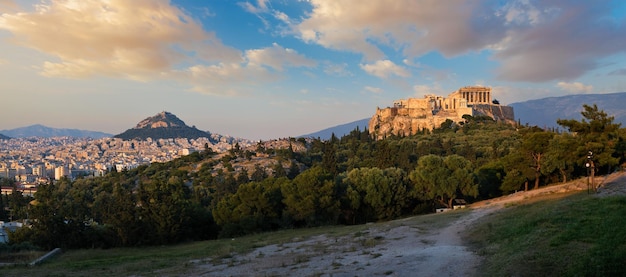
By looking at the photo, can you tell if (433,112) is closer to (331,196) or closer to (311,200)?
(331,196)

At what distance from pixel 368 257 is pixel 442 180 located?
985 inches

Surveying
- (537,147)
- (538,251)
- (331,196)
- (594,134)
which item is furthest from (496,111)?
(538,251)

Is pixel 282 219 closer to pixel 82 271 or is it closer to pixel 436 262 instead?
pixel 82 271

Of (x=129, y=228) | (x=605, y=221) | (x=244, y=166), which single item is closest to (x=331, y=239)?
(x=605, y=221)

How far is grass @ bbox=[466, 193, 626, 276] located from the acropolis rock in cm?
10145

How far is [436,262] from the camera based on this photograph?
1265 centimetres

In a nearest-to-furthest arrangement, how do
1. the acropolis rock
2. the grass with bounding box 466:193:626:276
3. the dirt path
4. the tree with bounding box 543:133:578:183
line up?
the grass with bounding box 466:193:626:276, the dirt path, the tree with bounding box 543:133:578:183, the acropolis rock

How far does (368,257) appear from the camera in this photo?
49.3 feet

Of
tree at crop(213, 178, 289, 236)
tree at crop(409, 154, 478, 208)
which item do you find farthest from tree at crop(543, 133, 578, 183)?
tree at crop(213, 178, 289, 236)

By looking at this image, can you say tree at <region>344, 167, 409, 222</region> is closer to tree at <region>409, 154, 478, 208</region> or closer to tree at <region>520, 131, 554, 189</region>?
tree at <region>409, 154, 478, 208</region>

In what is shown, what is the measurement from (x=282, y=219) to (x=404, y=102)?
119 meters

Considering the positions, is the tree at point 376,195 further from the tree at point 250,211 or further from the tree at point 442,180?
the tree at point 250,211

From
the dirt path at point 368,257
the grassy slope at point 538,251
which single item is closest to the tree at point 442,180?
the dirt path at point 368,257

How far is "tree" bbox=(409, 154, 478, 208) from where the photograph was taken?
1499 inches
